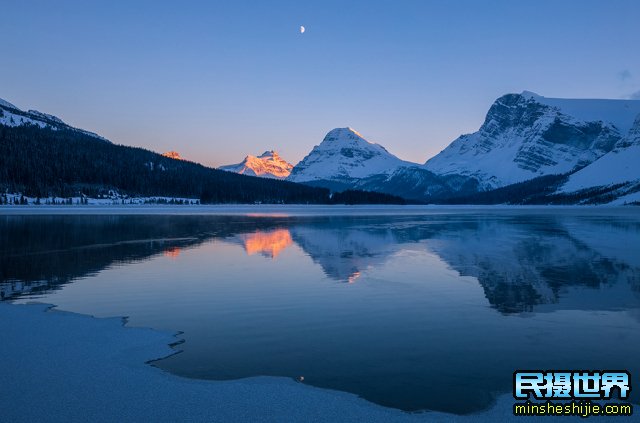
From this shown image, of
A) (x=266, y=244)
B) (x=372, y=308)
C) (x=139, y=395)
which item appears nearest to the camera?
(x=139, y=395)

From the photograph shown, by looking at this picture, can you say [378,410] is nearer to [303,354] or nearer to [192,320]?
[303,354]

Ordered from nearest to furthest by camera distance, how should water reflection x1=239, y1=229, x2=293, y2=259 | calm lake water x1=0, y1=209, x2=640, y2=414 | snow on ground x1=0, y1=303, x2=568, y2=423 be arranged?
1. snow on ground x1=0, y1=303, x2=568, y2=423
2. calm lake water x1=0, y1=209, x2=640, y2=414
3. water reflection x1=239, y1=229, x2=293, y2=259

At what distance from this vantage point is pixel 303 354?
13141mm

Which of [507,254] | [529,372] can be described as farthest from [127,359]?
[507,254]

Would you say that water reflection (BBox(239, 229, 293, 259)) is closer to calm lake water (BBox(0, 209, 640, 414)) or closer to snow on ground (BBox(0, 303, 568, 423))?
calm lake water (BBox(0, 209, 640, 414))

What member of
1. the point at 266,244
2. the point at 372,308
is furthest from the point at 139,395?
the point at 266,244

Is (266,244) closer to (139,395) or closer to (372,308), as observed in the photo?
(372,308)

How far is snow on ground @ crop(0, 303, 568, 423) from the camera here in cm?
922

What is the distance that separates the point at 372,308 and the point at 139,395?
1067 centimetres

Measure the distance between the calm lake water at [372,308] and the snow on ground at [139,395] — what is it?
56 cm

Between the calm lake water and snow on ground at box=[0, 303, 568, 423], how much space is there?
56 cm

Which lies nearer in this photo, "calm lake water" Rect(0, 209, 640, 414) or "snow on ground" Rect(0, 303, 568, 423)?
"snow on ground" Rect(0, 303, 568, 423)

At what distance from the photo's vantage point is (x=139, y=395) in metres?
10.1

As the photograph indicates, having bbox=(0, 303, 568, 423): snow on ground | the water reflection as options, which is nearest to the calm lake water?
bbox=(0, 303, 568, 423): snow on ground
